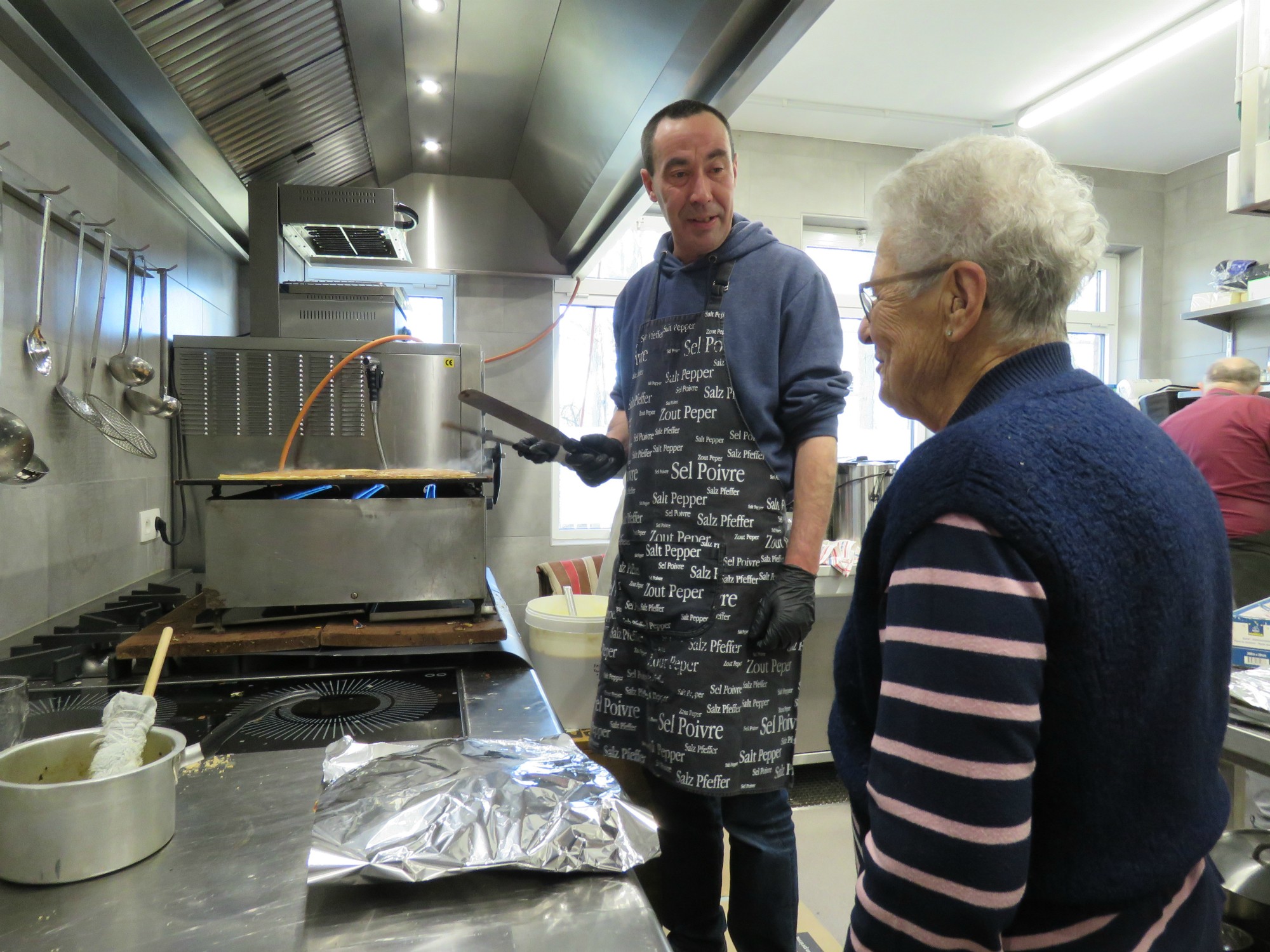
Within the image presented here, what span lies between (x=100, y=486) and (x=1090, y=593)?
80.1 inches

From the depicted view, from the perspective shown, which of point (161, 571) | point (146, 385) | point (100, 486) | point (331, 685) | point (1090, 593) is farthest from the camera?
point (161, 571)

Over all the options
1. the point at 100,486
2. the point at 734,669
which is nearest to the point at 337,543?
the point at 734,669

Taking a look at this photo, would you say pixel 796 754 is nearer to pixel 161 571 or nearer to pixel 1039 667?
pixel 161 571

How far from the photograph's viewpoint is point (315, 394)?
1979mm

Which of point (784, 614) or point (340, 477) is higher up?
point (340, 477)

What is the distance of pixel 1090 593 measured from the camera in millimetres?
550

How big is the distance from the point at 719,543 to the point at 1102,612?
724 mm

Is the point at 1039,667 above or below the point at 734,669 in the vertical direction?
above

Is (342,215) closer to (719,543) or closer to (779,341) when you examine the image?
(779,341)

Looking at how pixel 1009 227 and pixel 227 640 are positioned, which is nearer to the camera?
pixel 1009 227

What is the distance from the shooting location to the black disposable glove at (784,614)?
119 cm

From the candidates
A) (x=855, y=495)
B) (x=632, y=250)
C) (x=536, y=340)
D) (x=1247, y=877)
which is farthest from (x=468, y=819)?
(x=632, y=250)

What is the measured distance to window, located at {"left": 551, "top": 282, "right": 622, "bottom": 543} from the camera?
3.75 m

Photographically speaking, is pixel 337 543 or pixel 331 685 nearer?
pixel 331 685
